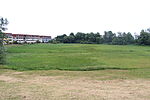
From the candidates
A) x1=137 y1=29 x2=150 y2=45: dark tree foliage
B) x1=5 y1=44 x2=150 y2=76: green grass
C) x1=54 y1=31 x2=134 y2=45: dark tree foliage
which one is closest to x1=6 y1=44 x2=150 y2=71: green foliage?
x1=5 y1=44 x2=150 y2=76: green grass

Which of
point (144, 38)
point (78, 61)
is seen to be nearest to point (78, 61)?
point (78, 61)

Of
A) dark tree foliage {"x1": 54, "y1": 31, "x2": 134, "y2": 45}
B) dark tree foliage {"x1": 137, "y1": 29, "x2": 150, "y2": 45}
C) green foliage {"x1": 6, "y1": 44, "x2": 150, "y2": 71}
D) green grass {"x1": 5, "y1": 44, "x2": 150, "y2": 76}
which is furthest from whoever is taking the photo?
dark tree foliage {"x1": 54, "y1": 31, "x2": 134, "y2": 45}

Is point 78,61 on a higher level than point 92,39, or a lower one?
lower

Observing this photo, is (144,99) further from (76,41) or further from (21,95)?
(76,41)

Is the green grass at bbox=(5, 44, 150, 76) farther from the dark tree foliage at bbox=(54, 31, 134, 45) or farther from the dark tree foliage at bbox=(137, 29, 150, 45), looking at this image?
the dark tree foliage at bbox=(54, 31, 134, 45)

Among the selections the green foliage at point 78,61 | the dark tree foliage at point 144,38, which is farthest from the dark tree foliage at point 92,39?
the green foliage at point 78,61

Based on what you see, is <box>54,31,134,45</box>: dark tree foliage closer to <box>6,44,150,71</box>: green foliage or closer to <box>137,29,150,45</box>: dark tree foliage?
<box>137,29,150,45</box>: dark tree foliage

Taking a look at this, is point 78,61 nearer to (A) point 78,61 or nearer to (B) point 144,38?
(A) point 78,61

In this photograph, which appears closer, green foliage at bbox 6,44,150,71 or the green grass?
the green grass

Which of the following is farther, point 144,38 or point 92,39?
point 92,39

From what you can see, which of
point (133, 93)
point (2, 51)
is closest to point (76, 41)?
point (2, 51)

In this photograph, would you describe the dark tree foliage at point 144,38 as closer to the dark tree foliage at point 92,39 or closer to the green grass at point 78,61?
the dark tree foliage at point 92,39

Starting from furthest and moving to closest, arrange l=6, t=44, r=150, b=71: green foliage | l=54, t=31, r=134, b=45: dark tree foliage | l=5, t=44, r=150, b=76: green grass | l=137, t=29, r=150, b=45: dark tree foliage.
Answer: l=54, t=31, r=134, b=45: dark tree foliage → l=137, t=29, r=150, b=45: dark tree foliage → l=6, t=44, r=150, b=71: green foliage → l=5, t=44, r=150, b=76: green grass

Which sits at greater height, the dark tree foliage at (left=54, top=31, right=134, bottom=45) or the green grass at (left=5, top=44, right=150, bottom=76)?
the dark tree foliage at (left=54, top=31, right=134, bottom=45)
